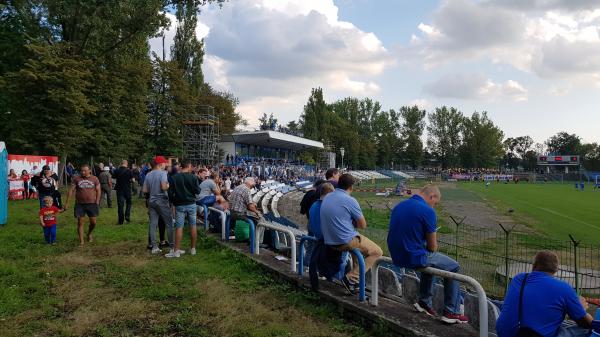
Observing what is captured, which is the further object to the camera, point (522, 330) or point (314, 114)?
point (314, 114)

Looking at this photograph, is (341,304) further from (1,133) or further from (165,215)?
(1,133)

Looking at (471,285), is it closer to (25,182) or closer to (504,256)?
(504,256)

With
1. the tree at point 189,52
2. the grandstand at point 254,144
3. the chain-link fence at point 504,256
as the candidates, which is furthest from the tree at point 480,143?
the chain-link fence at point 504,256

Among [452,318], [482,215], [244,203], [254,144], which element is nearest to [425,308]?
[452,318]

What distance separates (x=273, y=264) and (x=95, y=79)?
72.5 ft

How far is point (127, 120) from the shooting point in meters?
31.3

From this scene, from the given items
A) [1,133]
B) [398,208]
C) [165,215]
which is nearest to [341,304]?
[398,208]

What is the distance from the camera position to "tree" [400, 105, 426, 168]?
102m

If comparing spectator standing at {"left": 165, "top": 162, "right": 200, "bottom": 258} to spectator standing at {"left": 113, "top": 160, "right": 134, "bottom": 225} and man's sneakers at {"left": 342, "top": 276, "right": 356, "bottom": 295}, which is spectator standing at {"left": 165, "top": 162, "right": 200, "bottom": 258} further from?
spectator standing at {"left": 113, "top": 160, "right": 134, "bottom": 225}

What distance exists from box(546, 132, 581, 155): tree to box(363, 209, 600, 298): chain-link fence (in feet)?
421

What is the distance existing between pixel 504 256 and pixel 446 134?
338 feet

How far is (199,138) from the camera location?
40844 millimetres

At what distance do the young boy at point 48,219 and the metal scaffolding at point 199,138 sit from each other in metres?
29.0

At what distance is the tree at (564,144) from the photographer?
127m
